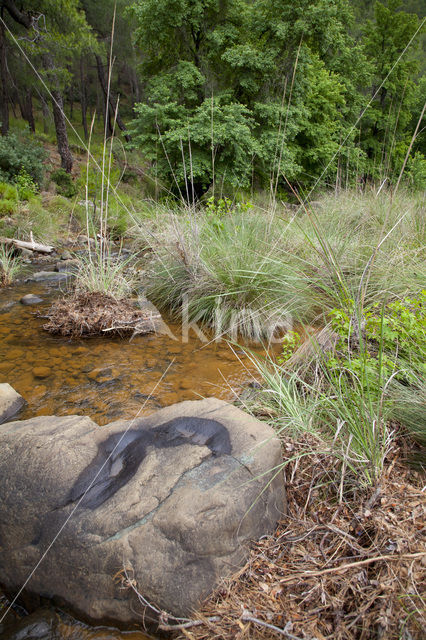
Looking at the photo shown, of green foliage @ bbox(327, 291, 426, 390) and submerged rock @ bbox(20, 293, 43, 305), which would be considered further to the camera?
submerged rock @ bbox(20, 293, 43, 305)

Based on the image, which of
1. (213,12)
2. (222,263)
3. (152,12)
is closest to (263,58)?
(213,12)

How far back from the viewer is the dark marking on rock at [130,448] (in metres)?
1.34

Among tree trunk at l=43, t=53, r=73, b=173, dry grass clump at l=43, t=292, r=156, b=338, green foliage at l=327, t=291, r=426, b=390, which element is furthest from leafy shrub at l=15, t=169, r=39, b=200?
green foliage at l=327, t=291, r=426, b=390

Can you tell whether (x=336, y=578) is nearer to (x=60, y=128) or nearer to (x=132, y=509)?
(x=132, y=509)

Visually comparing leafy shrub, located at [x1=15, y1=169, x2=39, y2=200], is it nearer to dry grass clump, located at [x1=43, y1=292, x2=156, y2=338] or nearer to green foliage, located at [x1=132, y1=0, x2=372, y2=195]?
green foliage, located at [x1=132, y1=0, x2=372, y2=195]

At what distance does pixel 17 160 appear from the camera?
9422 mm

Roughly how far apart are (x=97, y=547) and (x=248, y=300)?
2.42 metres

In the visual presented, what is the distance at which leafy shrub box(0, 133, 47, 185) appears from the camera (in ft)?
30.6

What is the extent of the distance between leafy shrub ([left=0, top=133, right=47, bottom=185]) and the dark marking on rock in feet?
30.7

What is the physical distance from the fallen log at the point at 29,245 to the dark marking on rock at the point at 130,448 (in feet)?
18.8

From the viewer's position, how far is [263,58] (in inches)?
334

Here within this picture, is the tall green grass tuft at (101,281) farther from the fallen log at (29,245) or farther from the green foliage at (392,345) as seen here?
the fallen log at (29,245)

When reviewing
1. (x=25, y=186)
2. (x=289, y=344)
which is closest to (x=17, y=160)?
(x=25, y=186)

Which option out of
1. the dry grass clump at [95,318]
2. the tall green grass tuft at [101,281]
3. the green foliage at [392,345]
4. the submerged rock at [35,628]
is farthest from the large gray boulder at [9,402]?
the green foliage at [392,345]
